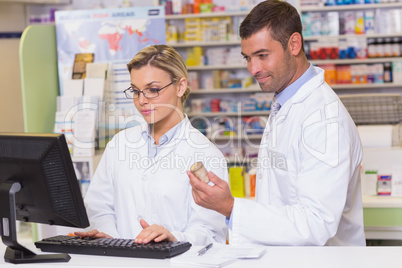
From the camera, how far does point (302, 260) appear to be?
65.9 inches

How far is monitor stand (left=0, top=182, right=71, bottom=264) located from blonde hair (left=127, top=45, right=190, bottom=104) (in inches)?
29.4

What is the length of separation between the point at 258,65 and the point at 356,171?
21.3 inches

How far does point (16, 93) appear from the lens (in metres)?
6.84

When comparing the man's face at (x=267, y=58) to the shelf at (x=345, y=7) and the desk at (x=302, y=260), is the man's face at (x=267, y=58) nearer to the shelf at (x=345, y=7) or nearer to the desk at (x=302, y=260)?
the desk at (x=302, y=260)

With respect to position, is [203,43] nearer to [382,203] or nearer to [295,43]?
[382,203]

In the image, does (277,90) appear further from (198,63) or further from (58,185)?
(198,63)

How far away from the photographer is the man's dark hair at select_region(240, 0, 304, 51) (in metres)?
2.11

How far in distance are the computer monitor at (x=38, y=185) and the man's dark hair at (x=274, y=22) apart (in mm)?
841

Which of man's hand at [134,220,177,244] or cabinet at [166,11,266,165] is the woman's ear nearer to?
man's hand at [134,220,177,244]

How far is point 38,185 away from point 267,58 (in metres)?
0.94

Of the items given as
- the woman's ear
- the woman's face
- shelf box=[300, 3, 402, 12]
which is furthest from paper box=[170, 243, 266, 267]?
shelf box=[300, 3, 402, 12]

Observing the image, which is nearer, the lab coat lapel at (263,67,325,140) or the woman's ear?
the lab coat lapel at (263,67,325,140)

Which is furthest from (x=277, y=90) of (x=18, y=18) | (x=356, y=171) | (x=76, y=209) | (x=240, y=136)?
(x=18, y=18)

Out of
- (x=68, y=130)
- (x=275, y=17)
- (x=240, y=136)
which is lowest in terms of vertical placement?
(x=240, y=136)
